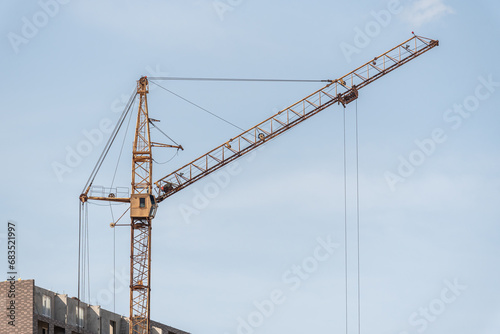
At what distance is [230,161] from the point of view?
137 meters

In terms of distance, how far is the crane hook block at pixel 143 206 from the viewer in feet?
433

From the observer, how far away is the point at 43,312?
107062 millimetres

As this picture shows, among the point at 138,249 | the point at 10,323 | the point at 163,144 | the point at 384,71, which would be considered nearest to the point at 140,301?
the point at 138,249

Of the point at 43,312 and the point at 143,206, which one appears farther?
the point at 143,206

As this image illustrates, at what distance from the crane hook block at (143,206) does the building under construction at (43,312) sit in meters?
15.5

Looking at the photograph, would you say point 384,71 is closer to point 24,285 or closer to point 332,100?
point 332,100

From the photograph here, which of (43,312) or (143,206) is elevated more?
(143,206)

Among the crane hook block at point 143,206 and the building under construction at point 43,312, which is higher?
the crane hook block at point 143,206

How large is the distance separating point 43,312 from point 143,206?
27.6 meters

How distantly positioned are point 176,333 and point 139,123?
84.4 feet

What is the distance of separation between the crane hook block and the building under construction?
15.5 m

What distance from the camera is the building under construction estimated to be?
104250 mm

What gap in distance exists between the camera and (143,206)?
132125 millimetres

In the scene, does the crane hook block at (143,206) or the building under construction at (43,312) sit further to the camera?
the crane hook block at (143,206)
